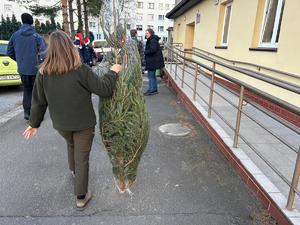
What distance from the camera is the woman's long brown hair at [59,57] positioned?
1.98 m

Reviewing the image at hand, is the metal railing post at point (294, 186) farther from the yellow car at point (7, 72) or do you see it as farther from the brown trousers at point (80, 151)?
the yellow car at point (7, 72)

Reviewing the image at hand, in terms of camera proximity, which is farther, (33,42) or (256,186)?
(33,42)

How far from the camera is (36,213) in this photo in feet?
7.54

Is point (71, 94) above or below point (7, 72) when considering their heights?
above

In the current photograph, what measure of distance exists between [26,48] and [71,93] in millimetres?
2880

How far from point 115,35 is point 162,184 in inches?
64.5

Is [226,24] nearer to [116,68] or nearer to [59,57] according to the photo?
[116,68]

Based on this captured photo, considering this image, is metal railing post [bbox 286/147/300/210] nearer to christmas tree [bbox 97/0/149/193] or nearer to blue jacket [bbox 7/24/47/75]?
christmas tree [bbox 97/0/149/193]

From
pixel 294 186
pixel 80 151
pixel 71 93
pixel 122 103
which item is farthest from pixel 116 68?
pixel 294 186

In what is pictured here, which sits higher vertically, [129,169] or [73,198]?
[129,169]

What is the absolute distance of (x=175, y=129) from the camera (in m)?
4.38

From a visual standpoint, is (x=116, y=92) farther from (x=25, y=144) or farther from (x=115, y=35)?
(x=25, y=144)

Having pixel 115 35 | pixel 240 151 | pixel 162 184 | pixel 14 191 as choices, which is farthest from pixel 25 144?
pixel 240 151

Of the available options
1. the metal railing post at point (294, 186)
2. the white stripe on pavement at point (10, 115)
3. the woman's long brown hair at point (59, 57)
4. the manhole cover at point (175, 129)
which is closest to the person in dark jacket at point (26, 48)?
the white stripe on pavement at point (10, 115)
